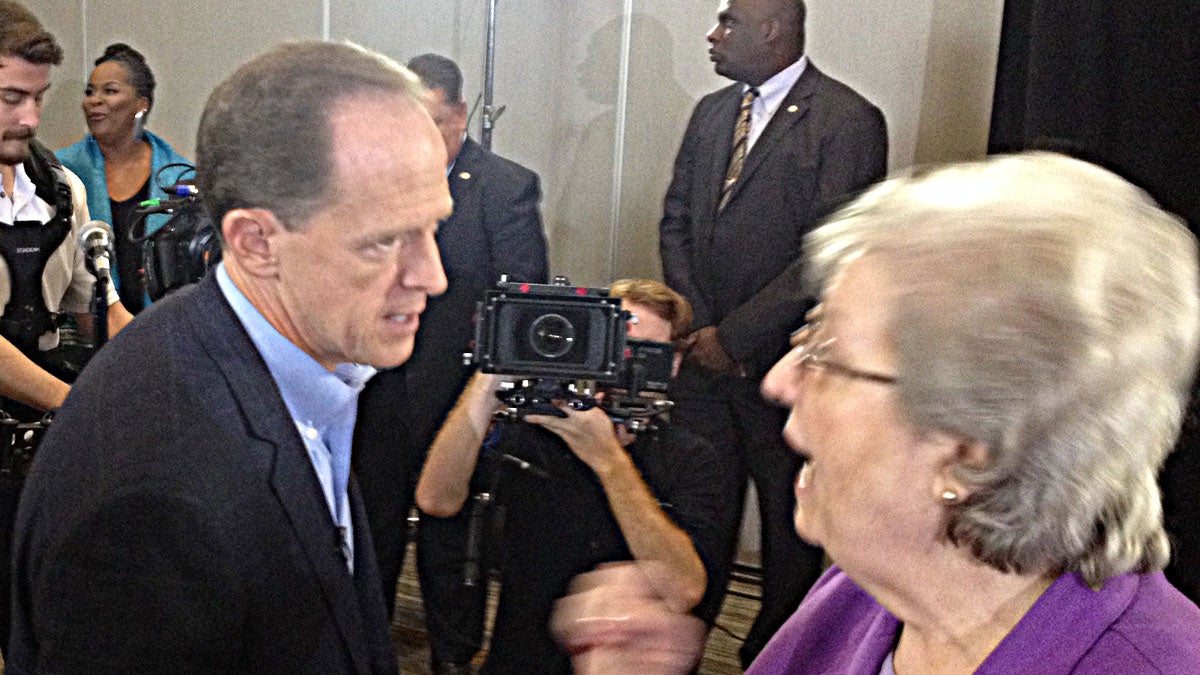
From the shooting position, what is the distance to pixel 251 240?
45.8 inches

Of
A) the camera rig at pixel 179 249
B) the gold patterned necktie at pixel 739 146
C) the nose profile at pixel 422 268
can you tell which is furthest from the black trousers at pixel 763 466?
the nose profile at pixel 422 268

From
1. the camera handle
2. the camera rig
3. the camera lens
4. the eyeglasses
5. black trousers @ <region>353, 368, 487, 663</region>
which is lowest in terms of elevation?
black trousers @ <region>353, 368, 487, 663</region>

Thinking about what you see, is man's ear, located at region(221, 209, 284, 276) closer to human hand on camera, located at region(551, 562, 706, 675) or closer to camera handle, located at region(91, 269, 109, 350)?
human hand on camera, located at region(551, 562, 706, 675)

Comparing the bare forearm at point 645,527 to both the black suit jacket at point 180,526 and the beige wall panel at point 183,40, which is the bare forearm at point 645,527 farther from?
the beige wall panel at point 183,40

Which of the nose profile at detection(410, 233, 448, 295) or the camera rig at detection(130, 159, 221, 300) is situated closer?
the nose profile at detection(410, 233, 448, 295)

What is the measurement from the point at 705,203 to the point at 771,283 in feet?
1.06

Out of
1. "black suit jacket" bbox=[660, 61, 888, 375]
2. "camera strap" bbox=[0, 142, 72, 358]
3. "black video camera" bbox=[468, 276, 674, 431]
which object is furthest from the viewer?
"black suit jacket" bbox=[660, 61, 888, 375]

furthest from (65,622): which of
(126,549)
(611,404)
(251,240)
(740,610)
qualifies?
(740,610)

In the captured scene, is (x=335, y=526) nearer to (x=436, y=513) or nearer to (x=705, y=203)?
(x=436, y=513)

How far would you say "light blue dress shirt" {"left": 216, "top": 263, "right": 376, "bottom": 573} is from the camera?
1.17 meters

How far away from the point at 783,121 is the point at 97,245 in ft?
5.71

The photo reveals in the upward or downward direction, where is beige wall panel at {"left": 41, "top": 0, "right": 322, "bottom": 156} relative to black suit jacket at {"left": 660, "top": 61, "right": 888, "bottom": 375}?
upward

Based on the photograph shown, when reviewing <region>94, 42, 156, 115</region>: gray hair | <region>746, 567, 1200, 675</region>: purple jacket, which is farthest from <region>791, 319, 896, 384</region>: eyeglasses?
<region>94, 42, 156, 115</region>: gray hair

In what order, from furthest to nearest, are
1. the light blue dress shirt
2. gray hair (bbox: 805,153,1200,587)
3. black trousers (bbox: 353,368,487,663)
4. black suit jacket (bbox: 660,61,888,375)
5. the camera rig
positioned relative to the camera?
1. black suit jacket (bbox: 660,61,888,375)
2. black trousers (bbox: 353,368,487,663)
3. the camera rig
4. the light blue dress shirt
5. gray hair (bbox: 805,153,1200,587)
